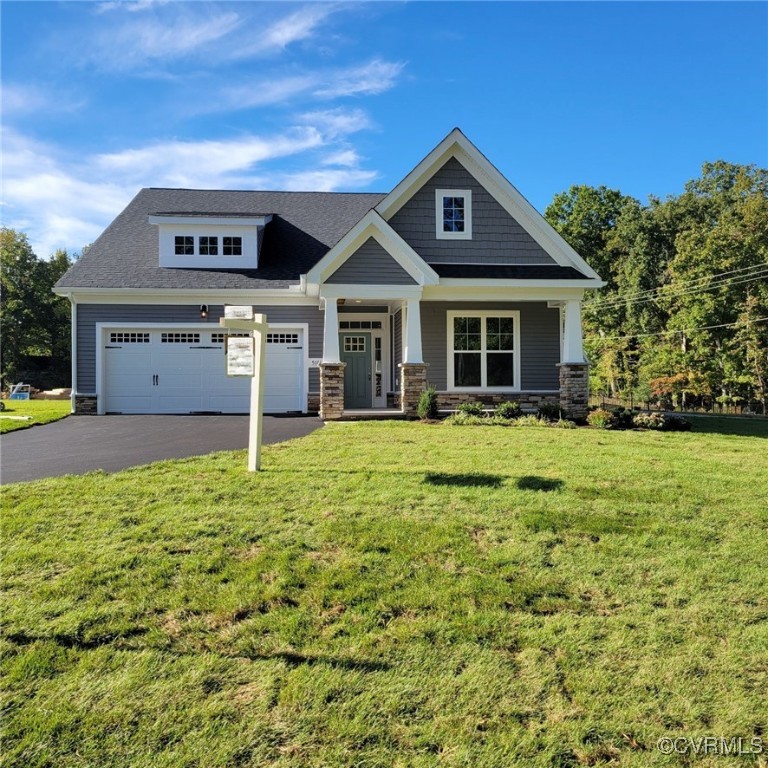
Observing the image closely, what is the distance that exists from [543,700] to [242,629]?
1.71 m

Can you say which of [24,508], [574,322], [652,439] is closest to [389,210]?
[574,322]

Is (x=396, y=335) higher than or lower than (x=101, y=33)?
lower

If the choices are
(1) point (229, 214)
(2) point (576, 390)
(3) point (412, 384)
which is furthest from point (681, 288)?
(1) point (229, 214)

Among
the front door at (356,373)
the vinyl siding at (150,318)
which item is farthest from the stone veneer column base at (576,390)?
the vinyl siding at (150,318)

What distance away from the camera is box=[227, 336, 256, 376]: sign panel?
7.12 metres

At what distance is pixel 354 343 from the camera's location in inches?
632

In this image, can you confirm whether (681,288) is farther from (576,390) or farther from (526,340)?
(576,390)

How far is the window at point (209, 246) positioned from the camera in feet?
52.7

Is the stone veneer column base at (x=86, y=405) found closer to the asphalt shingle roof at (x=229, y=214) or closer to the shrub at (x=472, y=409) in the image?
the asphalt shingle roof at (x=229, y=214)

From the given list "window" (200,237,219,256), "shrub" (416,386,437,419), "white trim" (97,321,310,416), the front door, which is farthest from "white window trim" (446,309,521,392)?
"window" (200,237,219,256)

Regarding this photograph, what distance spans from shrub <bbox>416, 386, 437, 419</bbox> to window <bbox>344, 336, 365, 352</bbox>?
412cm

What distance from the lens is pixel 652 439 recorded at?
32.5ft

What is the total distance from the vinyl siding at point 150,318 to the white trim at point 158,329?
0.08m

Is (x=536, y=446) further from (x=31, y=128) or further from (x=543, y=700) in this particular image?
(x=31, y=128)
